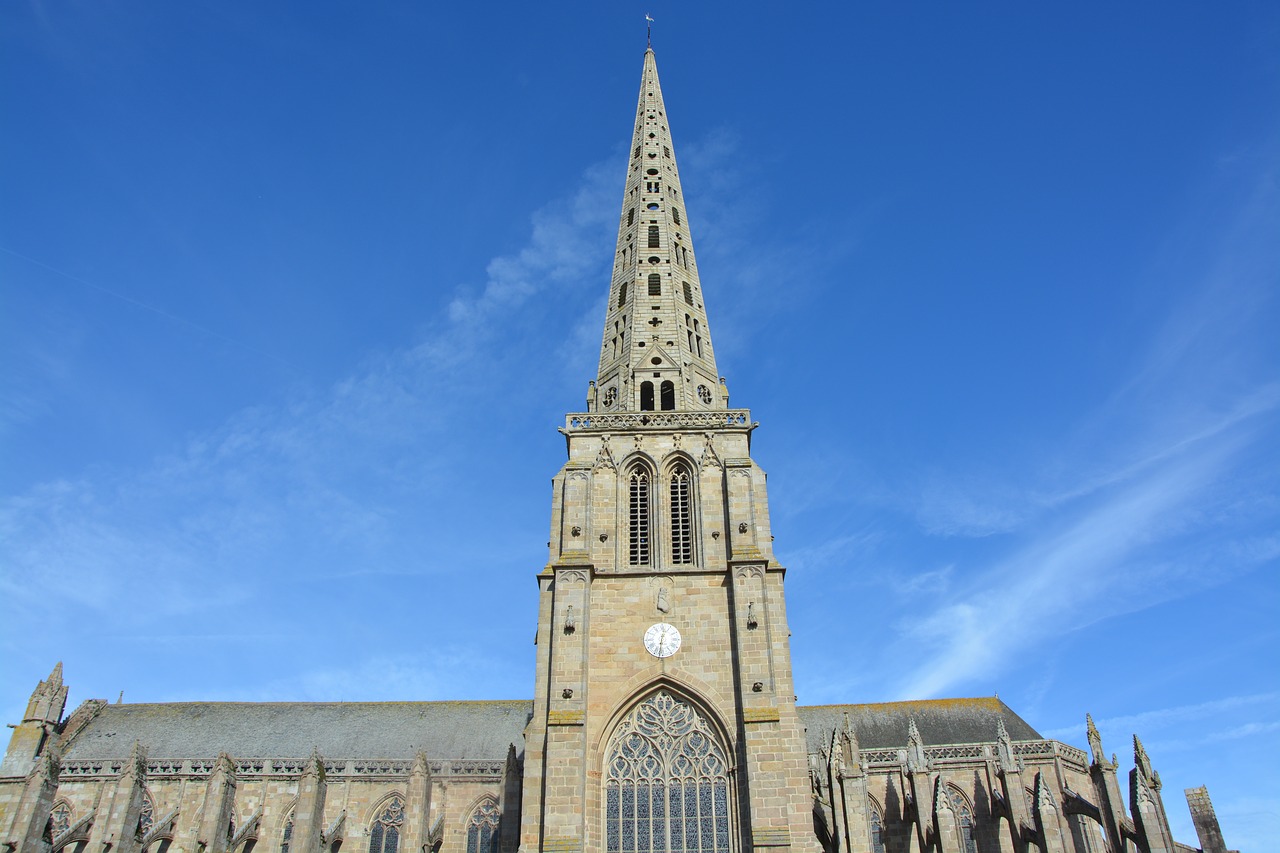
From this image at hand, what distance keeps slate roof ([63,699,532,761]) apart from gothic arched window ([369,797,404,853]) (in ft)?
6.63

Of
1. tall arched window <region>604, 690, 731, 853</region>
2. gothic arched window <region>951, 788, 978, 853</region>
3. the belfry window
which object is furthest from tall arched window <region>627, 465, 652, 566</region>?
gothic arched window <region>951, 788, 978, 853</region>

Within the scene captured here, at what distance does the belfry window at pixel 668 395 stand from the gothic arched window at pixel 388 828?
16.4 meters

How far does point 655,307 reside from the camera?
33.5 metres

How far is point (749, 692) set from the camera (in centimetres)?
2352

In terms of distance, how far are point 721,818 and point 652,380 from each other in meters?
14.2

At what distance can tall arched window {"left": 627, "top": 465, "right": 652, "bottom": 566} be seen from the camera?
26906mm

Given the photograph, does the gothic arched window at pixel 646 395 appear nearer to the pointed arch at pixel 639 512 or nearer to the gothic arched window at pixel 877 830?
the pointed arch at pixel 639 512

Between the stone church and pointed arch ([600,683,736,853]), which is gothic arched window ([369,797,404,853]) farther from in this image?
pointed arch ([600,683,736,853])

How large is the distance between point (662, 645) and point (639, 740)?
8.09 ft

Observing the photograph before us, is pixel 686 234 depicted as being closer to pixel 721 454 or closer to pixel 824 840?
pixel 721 454

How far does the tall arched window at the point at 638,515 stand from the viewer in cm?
2691

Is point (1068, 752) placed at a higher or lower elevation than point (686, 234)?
lower

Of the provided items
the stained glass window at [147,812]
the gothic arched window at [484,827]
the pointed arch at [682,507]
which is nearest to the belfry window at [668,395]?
the pointed arch at [682,507]

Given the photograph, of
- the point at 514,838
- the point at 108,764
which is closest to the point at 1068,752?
the point at 514,838
